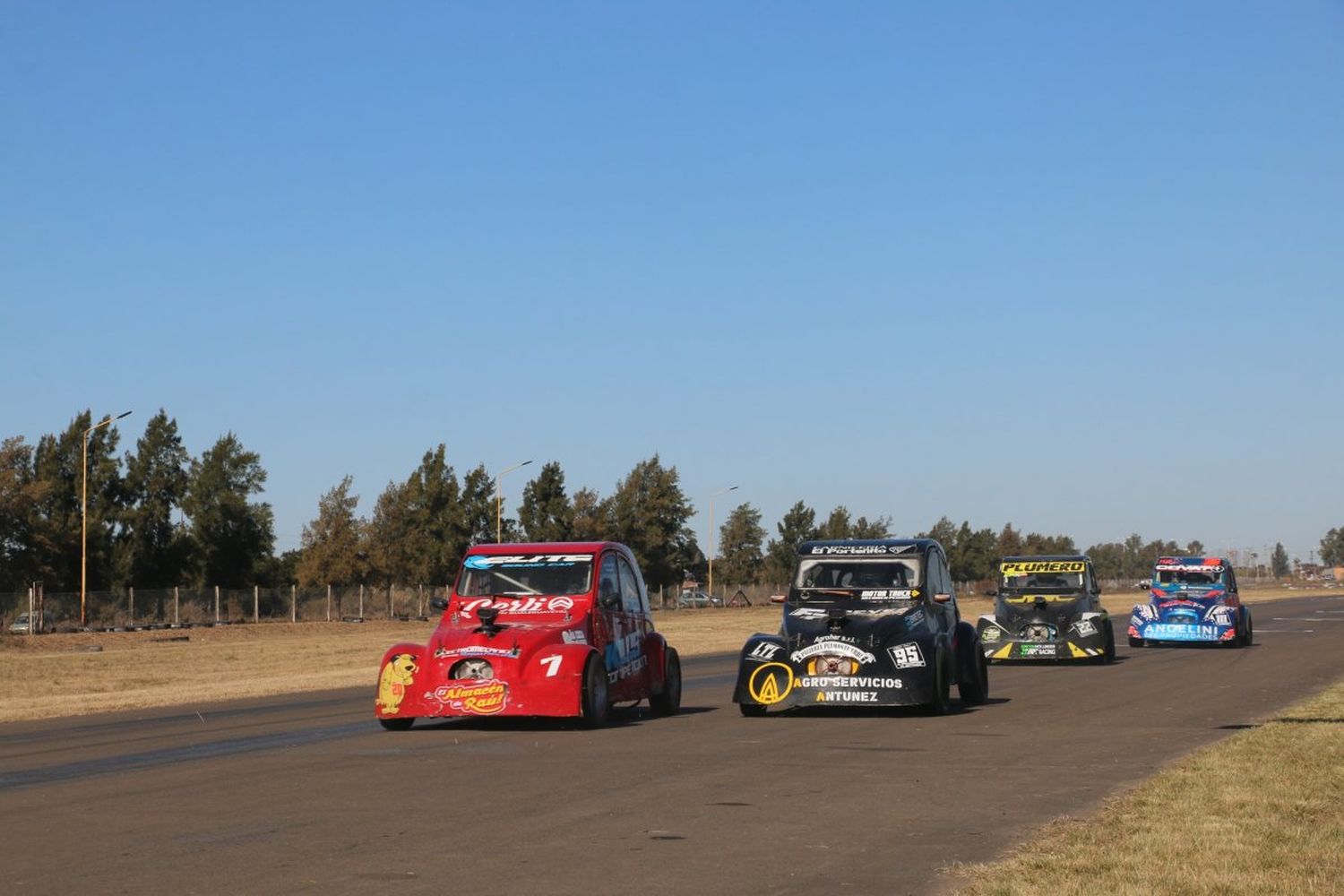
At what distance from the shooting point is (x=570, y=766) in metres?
14.5

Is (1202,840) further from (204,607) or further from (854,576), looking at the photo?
(204,607)

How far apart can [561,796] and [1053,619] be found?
2169cm

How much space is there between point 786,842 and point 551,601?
944 cm

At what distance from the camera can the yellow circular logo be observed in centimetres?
1975

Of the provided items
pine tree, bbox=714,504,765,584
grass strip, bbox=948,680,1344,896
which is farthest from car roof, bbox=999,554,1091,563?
pine tree, bbox=714,504,765,584

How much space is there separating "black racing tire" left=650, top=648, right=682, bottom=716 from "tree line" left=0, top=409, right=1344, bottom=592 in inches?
1881

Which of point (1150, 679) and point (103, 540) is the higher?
point (103, 540)

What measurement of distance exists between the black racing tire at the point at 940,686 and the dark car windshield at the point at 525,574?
421 cm

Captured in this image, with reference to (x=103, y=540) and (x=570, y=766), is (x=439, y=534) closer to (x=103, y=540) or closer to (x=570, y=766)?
(x=103, y=540)

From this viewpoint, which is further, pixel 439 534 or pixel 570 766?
pixel 439 534

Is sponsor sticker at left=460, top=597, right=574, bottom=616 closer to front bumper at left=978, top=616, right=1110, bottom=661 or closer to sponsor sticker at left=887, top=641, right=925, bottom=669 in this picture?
sponsor sticker at left=887, top=641, right=925, bottom=669

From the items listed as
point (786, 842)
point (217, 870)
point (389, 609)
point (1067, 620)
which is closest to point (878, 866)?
point (786, 842)

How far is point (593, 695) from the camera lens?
60.2 feet

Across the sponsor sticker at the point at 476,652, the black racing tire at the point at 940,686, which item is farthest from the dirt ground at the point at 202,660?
the black racing tire at the point at 940,686
